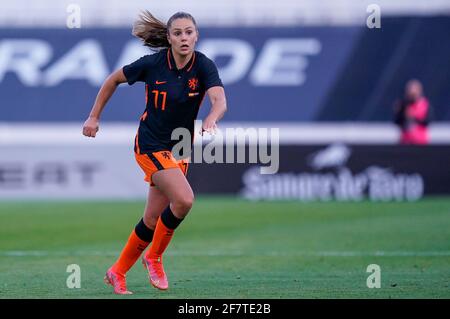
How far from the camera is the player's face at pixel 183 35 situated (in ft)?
26.5

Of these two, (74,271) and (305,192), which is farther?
(305,192)

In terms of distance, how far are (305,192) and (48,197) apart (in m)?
5.14

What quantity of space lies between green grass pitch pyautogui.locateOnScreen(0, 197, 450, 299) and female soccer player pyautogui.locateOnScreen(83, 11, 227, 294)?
37 centimetres

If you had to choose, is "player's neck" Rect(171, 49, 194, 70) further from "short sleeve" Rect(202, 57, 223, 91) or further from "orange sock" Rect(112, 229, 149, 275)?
"orange sock" Rect(112, 229, 149, 275)

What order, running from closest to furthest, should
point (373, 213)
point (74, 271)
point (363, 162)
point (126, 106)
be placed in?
point (74, 271), point (373, 213), point (363, 162), point (126, 106)

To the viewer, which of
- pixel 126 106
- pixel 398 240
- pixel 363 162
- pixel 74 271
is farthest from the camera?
pixel 126 106

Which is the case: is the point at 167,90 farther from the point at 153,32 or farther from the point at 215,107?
the point at 153,32

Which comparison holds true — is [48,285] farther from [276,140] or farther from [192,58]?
[276,140]

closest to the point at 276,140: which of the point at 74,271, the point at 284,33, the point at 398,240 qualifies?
the point at 284,33

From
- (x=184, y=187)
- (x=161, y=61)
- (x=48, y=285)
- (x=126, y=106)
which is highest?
(x=126, y=106)

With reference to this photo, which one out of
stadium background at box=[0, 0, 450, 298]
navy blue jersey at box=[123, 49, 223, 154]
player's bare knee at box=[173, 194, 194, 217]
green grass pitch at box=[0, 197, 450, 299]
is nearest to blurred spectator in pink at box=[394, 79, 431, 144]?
stadium background at box=[0, 0, 450, 298]

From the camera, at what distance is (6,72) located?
23.0 m

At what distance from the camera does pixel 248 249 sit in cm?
1190

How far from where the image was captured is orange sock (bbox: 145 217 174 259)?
8.26 m
